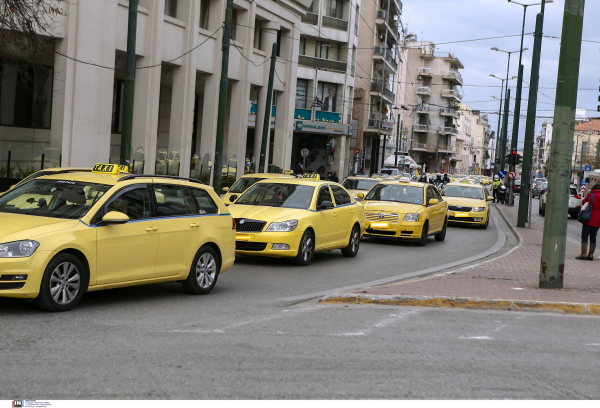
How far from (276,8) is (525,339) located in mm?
34203

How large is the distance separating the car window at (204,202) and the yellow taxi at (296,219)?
10.2 ft

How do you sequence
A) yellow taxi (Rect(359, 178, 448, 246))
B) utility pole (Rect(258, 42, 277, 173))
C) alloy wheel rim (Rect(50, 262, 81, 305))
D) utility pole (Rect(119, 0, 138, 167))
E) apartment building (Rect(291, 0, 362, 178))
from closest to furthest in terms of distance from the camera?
1. alloy wheel rim (Rect(50, 262, 81, 305))
2. utility pole (Rect(119, 0, 138, 167))
3. yellow taxi (Rect(359, 178, 448, 246))
4. utility pole (Rect(258, 42, 277, 173))
5. apartment building (Rect(291, 0, 362, 178))

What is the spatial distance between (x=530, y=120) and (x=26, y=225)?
75.1ft

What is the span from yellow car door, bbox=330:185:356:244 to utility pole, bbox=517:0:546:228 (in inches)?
544

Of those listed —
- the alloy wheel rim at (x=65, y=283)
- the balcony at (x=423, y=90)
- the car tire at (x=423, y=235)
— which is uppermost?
the balcony at (x=423, y=90)

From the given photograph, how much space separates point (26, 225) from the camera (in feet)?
25.9

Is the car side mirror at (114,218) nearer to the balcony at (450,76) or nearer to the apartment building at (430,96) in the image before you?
the apartment building at (430,96)

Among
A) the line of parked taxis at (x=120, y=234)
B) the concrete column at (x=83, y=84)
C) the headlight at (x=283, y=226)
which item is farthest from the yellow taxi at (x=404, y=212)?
the concrete column at (x=83, y=84)

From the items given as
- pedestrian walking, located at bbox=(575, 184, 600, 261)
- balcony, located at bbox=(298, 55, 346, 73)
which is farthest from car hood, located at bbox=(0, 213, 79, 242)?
balcony, located at bbox=(298, 55, 346, 73)

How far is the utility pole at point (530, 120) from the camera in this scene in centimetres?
2764

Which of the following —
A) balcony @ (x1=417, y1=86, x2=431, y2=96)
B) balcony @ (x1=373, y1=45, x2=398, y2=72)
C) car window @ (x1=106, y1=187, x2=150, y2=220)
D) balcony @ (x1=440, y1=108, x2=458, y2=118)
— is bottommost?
car window @ (x1=106, y1=187, x2=150, y2=220)

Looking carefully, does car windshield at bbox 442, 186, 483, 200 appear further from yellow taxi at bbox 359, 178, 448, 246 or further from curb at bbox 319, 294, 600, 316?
curb at bbox 319, 294, 600, 316

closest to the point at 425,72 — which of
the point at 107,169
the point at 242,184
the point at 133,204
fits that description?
the point at 242,184

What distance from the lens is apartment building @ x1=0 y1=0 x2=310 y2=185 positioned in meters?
24.6
